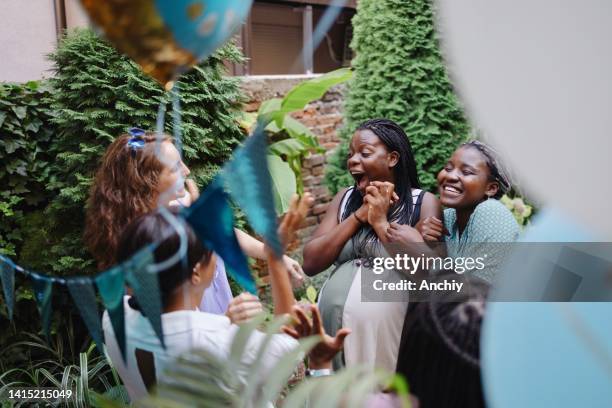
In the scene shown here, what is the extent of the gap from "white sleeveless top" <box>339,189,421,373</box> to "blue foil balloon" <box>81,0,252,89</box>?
32.3 inches

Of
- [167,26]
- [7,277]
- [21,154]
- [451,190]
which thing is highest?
[167,26]

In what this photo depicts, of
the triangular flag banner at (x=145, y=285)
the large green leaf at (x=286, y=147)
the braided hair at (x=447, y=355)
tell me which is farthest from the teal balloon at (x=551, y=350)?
the large green leaf at (x=286, y=147)

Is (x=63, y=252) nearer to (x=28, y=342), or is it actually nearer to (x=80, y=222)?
(x=80, y=222)

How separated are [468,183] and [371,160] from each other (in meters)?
0.30

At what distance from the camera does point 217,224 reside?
129cm

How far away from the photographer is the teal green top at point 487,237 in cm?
158

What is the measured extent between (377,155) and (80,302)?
94 cm

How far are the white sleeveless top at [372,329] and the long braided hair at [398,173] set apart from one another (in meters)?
0.20

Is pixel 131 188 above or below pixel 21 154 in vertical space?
above

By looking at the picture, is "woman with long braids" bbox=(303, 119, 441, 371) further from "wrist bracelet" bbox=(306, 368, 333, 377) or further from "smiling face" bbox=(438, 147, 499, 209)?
"wrist bracelet" bbox=(306, 368, 333, 377)

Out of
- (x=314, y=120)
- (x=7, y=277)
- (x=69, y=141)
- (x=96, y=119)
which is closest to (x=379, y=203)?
(x=7, y=277)

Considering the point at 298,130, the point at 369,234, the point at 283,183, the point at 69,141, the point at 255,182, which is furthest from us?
the point at 69,141

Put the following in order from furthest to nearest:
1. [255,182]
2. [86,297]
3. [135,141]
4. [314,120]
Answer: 1. [314,120]
2. [135,141]
3. [86,297]
4. [255,182]

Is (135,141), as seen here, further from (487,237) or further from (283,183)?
(487,237)
